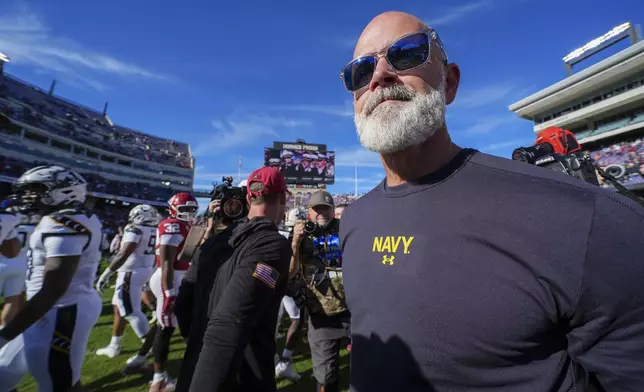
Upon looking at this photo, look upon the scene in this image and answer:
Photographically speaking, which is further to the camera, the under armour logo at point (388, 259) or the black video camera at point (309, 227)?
the black video camera at point (309, 227)

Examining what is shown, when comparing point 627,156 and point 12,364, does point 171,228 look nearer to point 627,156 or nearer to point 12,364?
point 12,364

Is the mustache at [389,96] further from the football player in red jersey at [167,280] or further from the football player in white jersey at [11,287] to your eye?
the football player in red jersey at [167,280]

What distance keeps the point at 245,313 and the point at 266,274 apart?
28 cm

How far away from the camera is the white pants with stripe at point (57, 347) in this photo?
2.62 metres

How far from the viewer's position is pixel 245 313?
1861 mm

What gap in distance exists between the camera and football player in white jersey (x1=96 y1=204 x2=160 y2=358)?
5.60 meters

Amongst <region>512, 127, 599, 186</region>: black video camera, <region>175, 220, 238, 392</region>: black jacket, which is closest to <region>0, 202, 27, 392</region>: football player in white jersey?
<region>175, 220, 238, 392</region>: black jacket

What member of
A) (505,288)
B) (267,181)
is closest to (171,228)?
(267,181)

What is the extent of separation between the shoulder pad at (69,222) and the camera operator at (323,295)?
2.23 m

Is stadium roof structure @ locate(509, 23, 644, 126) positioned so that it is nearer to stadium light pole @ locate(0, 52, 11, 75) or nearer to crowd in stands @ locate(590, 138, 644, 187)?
crowd in stands @ locate(590, 138, 644, 187)

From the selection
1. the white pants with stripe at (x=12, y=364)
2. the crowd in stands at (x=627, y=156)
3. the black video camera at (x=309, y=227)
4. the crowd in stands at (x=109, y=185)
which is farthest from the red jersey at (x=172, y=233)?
the crowd in stands at (x=109, y=185)

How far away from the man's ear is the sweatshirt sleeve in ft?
2.80

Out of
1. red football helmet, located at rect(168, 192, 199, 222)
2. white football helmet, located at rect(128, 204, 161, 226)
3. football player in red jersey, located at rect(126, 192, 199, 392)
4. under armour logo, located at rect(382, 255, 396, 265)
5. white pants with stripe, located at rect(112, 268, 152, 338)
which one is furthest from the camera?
white football helmet, located at rect(128, 204, 161, 226)

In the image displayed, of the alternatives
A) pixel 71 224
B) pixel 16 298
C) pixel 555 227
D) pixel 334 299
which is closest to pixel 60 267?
pixel 71 224
